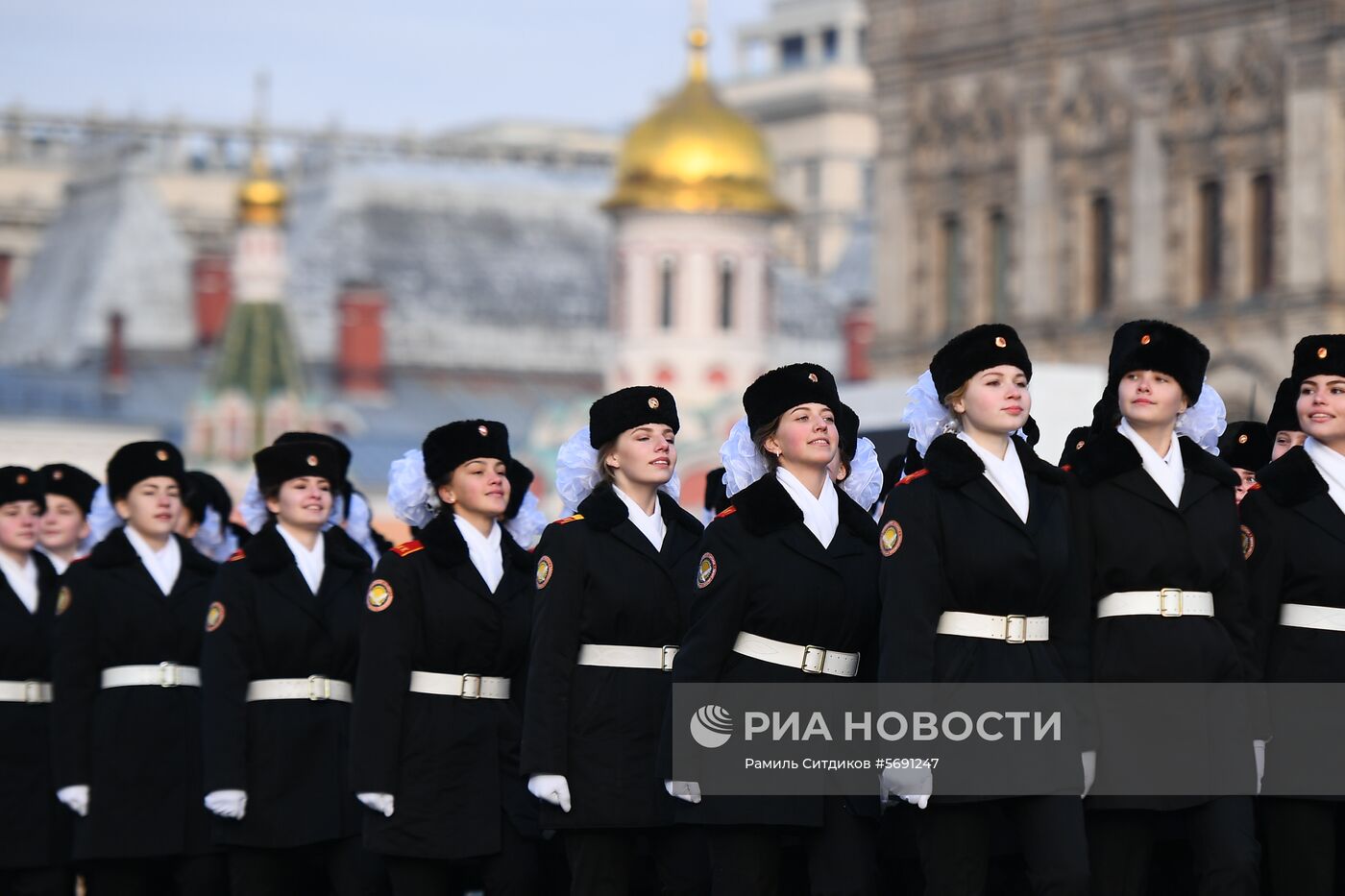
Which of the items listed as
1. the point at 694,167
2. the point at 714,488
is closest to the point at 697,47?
the point at 694,167

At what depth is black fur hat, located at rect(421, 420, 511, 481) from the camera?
11.7 metres

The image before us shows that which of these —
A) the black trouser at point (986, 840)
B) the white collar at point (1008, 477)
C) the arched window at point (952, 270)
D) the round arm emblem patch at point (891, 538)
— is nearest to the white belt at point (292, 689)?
the round arm emblem patch at point (891, 538)

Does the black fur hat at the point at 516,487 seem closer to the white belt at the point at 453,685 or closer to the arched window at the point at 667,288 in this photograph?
the white belt at the point at 453,685

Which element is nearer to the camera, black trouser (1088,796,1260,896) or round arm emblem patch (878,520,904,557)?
black trouser (1088,796,1260,896)

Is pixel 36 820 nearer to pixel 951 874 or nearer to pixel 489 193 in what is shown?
pixel 951 874

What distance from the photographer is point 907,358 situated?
4859cm

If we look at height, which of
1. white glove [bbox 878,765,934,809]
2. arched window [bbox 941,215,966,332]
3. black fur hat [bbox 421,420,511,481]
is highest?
arched window [bbox 941,215,966,332]

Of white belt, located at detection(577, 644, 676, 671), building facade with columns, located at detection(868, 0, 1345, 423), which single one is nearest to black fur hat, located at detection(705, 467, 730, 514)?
white belt, located at detection(577, 644, 676, 671)

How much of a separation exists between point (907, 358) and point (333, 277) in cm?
3287

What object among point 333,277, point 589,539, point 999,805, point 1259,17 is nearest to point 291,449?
point 589,539

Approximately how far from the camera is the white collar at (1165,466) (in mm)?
10219

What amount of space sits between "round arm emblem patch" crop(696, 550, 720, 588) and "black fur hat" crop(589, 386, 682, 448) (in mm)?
761

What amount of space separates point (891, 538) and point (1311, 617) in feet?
4.74

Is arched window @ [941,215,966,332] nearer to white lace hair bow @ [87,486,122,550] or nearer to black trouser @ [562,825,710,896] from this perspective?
white lace hair bow @ [87,486,122,550]
